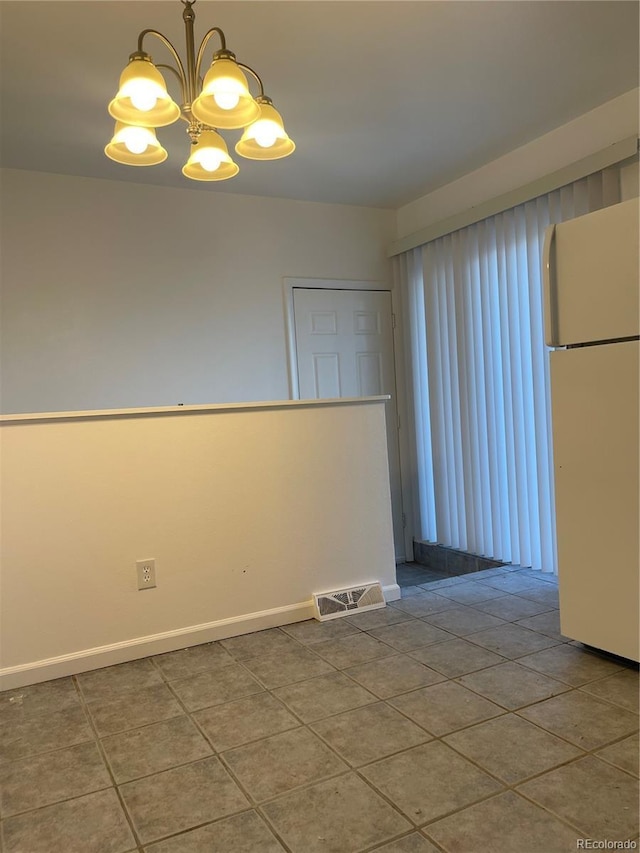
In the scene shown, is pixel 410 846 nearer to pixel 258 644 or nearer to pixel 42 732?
pixel 42 732

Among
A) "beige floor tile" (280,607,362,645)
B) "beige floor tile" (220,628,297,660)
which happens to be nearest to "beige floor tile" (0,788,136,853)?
"beige floor tile" (220,628,297,660)

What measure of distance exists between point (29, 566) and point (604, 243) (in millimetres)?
2396

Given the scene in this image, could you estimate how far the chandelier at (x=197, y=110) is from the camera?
1.79 metres

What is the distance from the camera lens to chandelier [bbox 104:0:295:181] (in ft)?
5.87

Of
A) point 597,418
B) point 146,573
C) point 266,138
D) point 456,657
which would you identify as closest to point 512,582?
point 456,657

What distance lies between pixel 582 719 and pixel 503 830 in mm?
606

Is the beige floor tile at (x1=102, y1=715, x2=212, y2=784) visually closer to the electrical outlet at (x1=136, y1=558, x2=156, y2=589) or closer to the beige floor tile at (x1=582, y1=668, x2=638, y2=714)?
the electrical outlet at (x1=136, y1=558, x2=156, y2=589)

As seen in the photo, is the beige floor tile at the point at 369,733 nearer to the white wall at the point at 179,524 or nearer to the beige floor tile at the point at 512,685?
the beige floor tile at the point at 512,685

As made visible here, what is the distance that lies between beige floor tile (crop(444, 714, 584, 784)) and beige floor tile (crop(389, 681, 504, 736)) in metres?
0.05

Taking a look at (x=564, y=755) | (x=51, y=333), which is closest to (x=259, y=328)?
(x=51, y=333)

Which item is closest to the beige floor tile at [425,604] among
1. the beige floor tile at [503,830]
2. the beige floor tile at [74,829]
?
the beige floor tile at [503,830]

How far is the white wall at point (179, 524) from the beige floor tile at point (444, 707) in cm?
94

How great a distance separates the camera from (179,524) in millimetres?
2725

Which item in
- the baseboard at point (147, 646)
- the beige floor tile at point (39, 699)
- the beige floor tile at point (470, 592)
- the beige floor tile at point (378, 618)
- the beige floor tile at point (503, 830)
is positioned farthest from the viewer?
the beige floor tile at point (470, 592)
